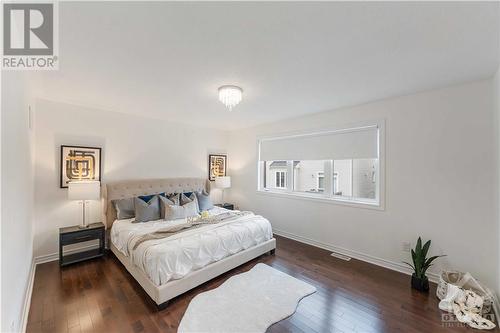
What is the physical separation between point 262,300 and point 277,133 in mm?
3152

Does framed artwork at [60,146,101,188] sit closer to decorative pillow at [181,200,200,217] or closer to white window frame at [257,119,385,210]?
decorative pillow at [181,200,200,217]

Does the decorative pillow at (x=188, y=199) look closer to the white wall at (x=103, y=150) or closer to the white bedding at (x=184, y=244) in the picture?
the white bedding at (x=184, y=244)

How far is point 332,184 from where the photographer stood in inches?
150

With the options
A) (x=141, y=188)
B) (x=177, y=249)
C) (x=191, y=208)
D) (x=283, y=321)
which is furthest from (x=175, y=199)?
(x=283, y=321)

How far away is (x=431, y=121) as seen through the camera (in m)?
2.67

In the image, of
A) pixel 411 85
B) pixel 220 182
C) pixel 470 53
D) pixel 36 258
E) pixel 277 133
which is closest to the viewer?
pixel 470 53

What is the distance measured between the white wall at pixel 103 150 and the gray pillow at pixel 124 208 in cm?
39

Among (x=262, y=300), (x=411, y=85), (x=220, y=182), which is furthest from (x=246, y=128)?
(x=262, y=300)

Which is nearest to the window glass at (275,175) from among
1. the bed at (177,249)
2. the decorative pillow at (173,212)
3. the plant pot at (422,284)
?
the bed at (177,249)

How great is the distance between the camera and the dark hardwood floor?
1888mm

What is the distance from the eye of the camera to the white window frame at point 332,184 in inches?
122

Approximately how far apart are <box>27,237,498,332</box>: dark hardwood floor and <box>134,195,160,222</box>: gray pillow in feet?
2.37

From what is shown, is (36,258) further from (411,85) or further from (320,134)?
(411,85)

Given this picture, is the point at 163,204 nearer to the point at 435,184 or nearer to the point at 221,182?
the point at 221,182
